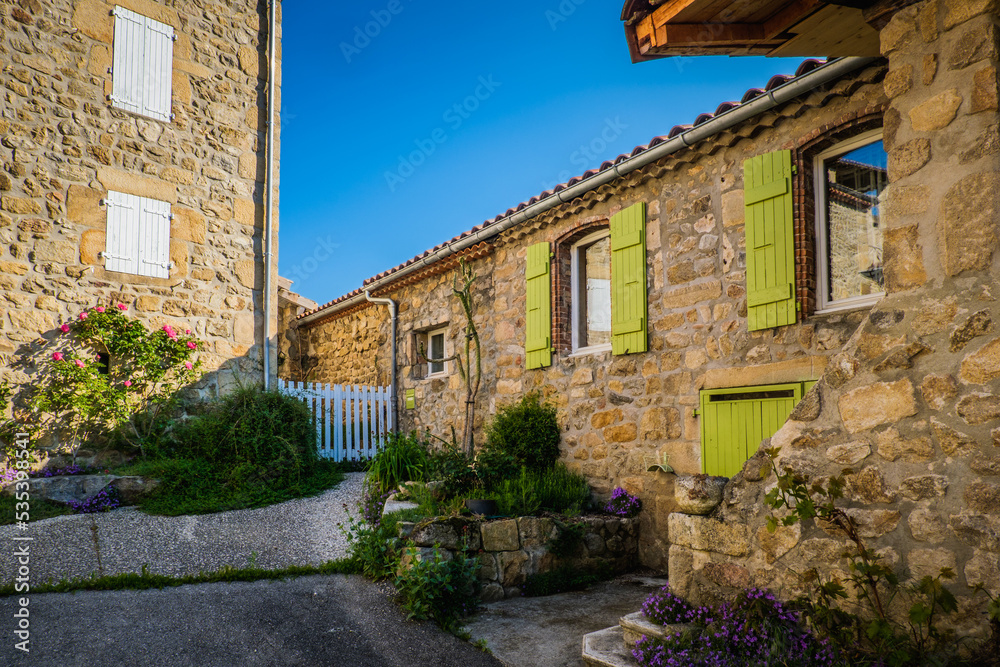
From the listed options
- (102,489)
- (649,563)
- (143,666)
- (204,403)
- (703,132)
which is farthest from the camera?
(204,403)

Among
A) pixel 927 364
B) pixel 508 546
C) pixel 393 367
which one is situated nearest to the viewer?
pixel 927 364

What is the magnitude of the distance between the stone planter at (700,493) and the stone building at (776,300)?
8 cm

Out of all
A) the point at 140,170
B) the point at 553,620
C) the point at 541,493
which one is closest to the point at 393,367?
the point at 140,170

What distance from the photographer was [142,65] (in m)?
8.22

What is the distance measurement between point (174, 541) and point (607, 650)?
13.3ft

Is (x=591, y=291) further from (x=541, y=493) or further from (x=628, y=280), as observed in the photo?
(x=541, y=493)

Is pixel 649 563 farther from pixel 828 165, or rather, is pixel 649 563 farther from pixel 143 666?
pixel 143 666

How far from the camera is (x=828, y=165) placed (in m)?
5.00

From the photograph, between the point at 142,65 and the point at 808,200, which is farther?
the point at 142,65

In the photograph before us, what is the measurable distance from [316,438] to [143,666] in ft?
16.3

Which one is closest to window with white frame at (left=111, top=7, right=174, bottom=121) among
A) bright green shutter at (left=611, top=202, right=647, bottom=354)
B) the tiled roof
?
the tiled roof

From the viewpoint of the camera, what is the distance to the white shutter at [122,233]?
25.7ft

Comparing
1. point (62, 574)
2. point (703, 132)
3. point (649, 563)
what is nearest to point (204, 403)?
point (62, 574)

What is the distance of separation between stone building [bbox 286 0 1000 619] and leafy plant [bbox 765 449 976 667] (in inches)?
3.5
